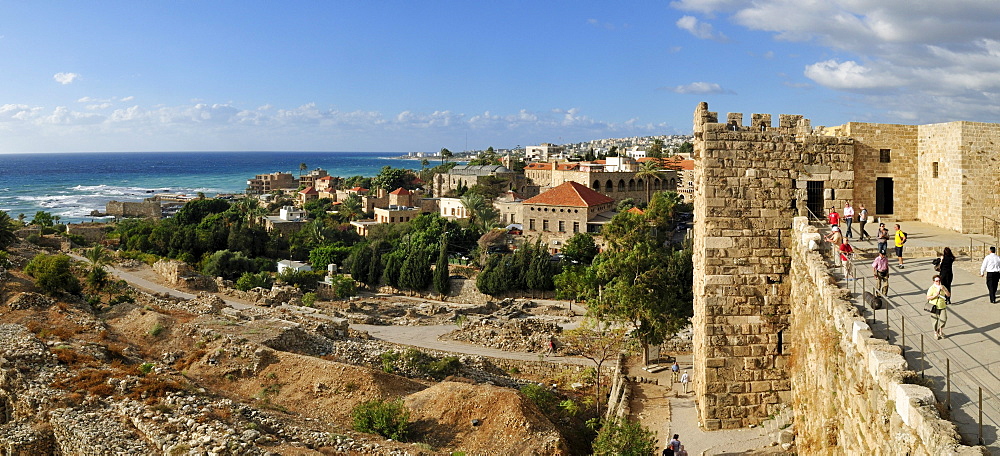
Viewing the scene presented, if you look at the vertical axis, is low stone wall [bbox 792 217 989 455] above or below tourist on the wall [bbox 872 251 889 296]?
below

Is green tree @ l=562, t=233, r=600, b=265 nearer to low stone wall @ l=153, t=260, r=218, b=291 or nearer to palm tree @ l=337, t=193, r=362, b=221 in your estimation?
low stone wall @ l=153, t=260, r=218, b=291

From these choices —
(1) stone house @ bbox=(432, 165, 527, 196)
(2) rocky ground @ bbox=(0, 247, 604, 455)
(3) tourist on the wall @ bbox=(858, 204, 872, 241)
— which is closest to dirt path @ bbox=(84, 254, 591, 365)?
(2) rocky ground @ bbox=(0, 247, 604, 455)

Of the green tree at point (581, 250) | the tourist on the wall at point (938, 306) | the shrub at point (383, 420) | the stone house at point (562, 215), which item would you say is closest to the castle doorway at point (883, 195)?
the tourist on the wall at point (938, 306)

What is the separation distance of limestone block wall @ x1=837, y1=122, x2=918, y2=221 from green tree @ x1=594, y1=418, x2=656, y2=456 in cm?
486

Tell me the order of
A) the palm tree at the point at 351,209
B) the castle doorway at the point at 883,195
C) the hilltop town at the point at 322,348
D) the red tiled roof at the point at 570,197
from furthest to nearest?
the palm tree at the point at 351,209, the red tiled roof at the point at 570,197, the hilltop town at the point at 322,348, the castle doorway at the point at 883,195

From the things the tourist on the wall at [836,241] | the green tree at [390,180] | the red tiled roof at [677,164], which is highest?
the red tiled roof at [677,164]

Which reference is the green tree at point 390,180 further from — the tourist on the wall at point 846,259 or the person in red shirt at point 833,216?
the tourist on the wall at point 846,259

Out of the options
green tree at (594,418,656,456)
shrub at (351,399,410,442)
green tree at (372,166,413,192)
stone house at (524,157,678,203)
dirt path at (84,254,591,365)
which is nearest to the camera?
green tree at (594,418,656,456)

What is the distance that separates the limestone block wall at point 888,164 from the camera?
1055cm

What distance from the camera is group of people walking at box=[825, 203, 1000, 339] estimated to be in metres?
6.27

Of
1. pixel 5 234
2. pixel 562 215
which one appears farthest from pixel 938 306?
A: pixel 562 215

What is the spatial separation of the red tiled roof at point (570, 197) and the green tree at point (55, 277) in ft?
Answer: 116

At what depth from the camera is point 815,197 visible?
9.50 meters

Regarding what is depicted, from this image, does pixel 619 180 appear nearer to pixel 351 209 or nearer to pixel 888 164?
pixel 351 209
